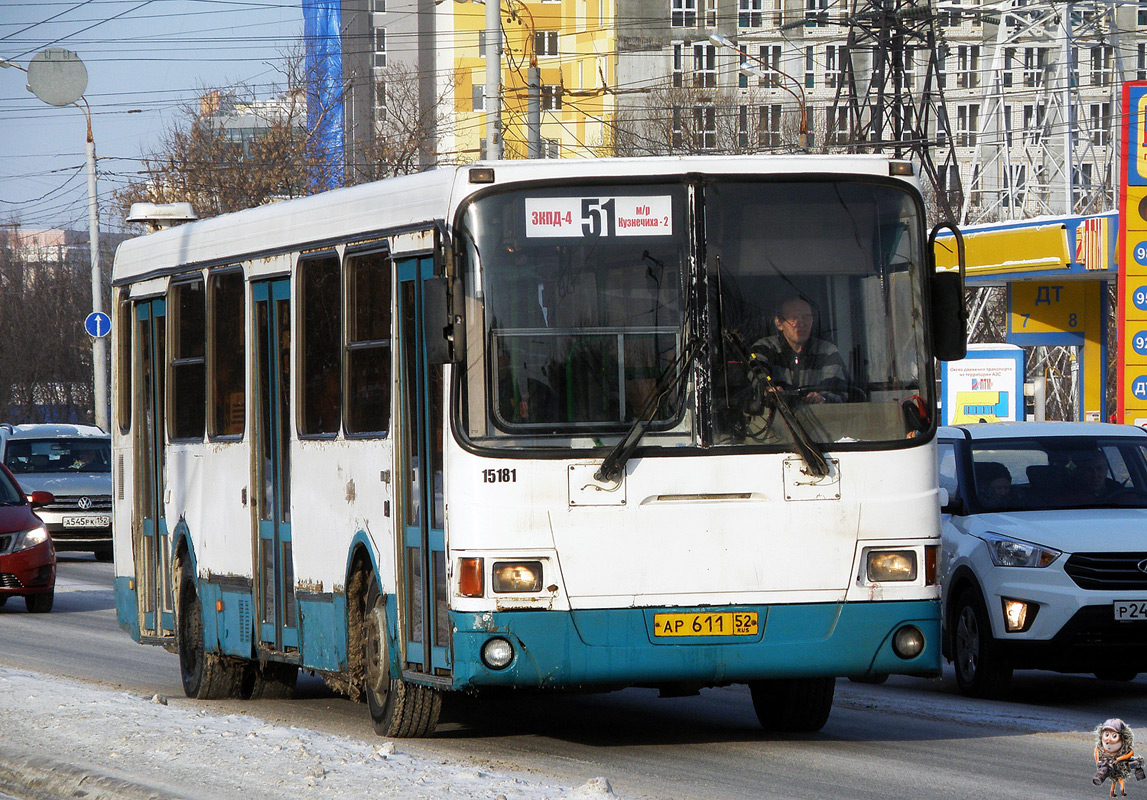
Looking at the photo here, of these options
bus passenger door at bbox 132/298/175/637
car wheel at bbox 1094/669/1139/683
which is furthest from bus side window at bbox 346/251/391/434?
car wheel at bbox 1094/669/1139/683

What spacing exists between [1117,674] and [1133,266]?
13761mm

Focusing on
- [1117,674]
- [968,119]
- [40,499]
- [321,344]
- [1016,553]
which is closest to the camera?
[321,344]

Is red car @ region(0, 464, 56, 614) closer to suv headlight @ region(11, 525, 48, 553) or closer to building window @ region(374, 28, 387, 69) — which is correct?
suv headlight @ region(11, 525, 48, 553)

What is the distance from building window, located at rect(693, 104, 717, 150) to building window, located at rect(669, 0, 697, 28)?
22750 millimetres

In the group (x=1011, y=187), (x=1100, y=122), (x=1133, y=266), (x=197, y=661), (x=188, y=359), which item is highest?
(x=1100, y=122)

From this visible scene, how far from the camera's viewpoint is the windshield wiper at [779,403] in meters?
9.12

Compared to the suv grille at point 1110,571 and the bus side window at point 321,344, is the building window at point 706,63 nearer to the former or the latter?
the suv grille at point 1110,571

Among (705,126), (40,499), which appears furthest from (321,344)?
(705,126)

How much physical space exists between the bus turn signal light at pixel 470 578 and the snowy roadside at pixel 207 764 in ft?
2.36

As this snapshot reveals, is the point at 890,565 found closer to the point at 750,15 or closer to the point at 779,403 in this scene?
the point at 779,403

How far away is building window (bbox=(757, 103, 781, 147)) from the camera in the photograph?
80531 mm

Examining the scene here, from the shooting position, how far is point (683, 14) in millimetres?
106125

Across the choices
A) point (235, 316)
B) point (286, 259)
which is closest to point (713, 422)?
point (286, 259)

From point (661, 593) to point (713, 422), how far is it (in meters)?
0.77
